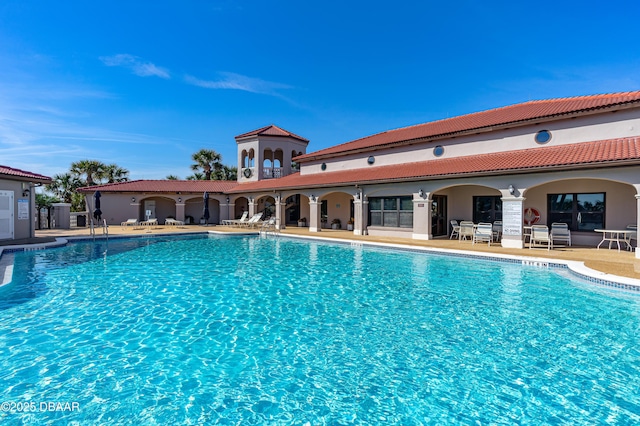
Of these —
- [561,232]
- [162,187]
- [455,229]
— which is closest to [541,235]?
[561,232]

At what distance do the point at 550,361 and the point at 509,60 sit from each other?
2161 centimetres

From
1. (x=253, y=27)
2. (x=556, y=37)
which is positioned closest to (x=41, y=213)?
(x=253, y=27)

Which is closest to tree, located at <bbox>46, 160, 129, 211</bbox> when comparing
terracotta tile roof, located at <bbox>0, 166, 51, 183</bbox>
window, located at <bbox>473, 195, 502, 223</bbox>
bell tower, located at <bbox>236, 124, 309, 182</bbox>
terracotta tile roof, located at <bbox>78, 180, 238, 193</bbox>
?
terracotta tile roof, located at <bbox>78, 180, 238, 193</bbox>

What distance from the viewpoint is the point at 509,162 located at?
542 inches

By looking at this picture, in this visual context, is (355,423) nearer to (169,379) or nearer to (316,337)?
(316,337)

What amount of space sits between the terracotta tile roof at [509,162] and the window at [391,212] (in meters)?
1.66

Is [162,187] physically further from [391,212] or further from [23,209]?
[391,212]

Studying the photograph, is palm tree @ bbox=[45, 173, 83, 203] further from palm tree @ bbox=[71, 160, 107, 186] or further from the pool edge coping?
the pool edge coping

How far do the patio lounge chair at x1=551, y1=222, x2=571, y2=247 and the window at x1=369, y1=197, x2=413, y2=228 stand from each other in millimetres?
6523

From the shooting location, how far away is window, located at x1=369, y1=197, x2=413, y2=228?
17906 mm

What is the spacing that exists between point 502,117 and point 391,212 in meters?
7.90

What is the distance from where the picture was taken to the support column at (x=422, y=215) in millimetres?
16297

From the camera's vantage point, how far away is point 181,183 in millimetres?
29391

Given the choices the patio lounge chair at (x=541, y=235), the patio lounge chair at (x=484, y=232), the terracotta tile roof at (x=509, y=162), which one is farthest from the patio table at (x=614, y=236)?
the patio lounge chair at (x=484, y=232)
